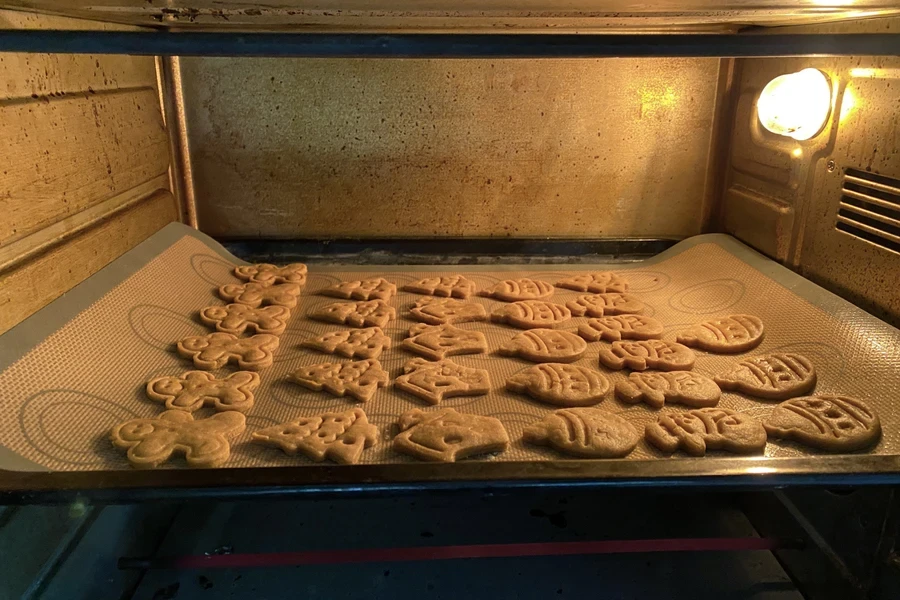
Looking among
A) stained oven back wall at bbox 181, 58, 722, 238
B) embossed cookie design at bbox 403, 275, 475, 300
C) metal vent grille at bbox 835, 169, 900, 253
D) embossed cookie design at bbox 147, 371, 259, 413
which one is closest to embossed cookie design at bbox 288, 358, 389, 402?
embossed cookie design at bbox 147, 371, 259, 413

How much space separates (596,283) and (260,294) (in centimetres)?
107

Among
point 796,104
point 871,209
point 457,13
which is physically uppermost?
point 457,13

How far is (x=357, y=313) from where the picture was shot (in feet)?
6.33

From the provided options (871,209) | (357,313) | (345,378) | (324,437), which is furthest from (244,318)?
(871,209)

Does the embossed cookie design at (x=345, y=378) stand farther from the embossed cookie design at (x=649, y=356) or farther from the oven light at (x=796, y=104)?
the oven light at (x=796, y=104)

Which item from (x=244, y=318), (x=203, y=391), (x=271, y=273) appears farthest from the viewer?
(x=271, y=273)

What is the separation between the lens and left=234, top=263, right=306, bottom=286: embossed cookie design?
216cm

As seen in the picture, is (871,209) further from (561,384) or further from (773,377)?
(561,384)

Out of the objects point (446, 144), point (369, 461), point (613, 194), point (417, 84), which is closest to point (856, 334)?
point (613, 194)

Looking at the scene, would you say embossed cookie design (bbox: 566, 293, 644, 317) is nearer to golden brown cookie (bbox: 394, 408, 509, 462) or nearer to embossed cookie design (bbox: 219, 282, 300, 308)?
golden brown cookie (bbox: 394, 408, 509, 462)

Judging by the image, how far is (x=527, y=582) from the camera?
1696 mm

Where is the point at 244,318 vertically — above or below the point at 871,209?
below

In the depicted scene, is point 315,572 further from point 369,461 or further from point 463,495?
point 463,495

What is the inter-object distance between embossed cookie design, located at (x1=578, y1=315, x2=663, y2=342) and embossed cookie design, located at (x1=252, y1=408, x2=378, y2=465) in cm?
74
